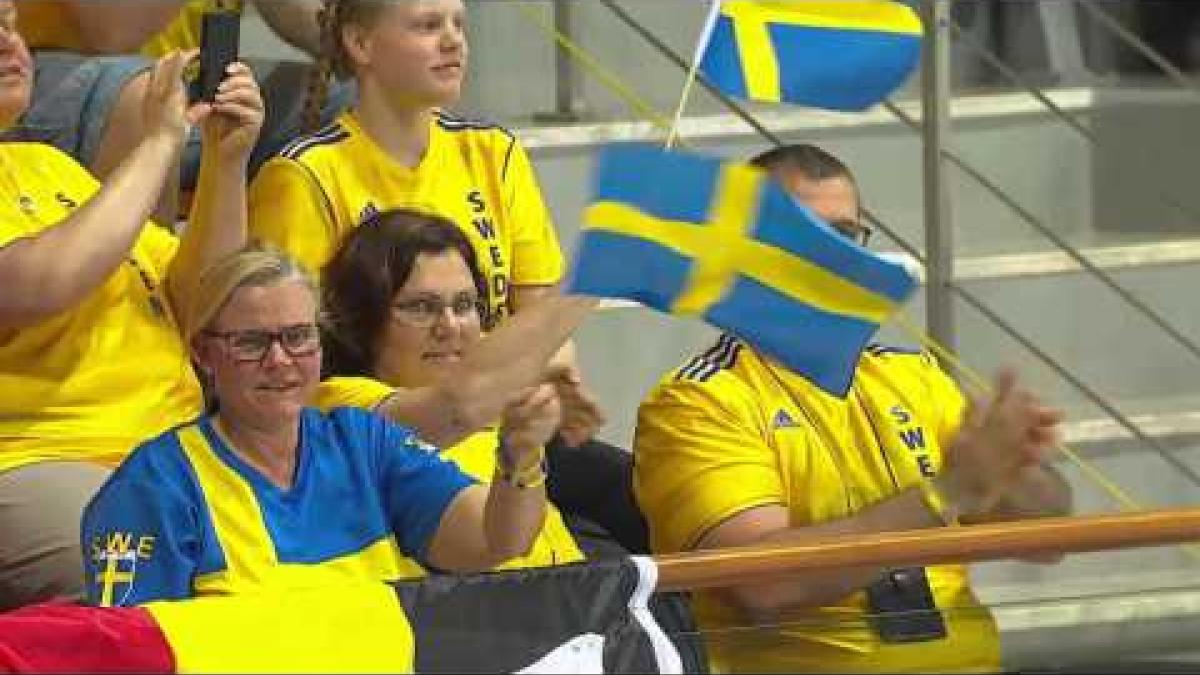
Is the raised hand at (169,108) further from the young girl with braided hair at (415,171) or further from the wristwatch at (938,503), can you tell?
the wristwatch at (938,503)

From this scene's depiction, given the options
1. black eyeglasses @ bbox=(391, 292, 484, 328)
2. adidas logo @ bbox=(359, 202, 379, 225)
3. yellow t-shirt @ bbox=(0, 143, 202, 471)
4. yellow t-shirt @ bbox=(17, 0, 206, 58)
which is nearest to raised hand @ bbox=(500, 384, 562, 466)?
black eyeglasses @ bbox=(391, 292, 484, 328)

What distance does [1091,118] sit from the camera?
4.33m

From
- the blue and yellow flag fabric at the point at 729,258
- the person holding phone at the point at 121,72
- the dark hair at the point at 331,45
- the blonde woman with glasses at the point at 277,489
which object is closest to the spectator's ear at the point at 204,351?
the blonde woman with glasses at the point at 277,489

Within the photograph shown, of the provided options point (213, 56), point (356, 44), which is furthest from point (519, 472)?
point (356, 44)

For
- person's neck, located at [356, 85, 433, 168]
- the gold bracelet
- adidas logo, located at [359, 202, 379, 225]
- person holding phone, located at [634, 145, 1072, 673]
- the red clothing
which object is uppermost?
person's neck, located at [356, 85, 433, 168]

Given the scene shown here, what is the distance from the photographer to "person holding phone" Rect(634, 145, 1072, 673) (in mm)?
2445

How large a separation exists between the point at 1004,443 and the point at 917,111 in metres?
1.87

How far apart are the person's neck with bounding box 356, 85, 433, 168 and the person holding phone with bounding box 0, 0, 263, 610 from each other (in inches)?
10.2

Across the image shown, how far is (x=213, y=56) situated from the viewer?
2973 millimetres

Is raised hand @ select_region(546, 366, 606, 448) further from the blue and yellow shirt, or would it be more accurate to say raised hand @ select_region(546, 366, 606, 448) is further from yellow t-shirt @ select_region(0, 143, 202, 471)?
yellow t-shirt @ select_region(0, 143, 202, 471)

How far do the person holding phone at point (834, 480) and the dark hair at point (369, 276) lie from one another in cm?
27

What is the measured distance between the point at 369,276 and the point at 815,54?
1.77ft

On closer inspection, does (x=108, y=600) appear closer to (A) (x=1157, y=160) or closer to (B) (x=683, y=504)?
(B) (x=683, y=504)

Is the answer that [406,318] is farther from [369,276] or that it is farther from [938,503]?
[938,503]
